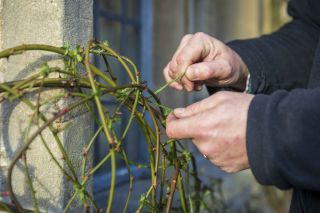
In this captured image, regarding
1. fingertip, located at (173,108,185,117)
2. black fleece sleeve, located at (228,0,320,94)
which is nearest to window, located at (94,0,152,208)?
black fleece sleeve, located at (228,0,320,94)

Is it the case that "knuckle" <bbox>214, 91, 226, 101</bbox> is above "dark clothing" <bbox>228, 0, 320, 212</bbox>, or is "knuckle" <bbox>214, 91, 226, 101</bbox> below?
above

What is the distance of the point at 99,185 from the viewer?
1599mm

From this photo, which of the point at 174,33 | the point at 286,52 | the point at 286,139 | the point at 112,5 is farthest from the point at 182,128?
the point at 174,33

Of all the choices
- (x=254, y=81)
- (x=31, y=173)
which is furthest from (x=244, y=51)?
(x=31, y=173)

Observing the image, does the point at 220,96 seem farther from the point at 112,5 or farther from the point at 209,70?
the point at 112,5

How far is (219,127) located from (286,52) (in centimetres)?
77

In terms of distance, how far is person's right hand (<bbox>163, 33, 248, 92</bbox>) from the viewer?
105cm

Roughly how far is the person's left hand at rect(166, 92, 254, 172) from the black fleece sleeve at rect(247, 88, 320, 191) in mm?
21

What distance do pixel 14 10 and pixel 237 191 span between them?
104 inches

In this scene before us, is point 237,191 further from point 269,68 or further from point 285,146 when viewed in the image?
point 285,146

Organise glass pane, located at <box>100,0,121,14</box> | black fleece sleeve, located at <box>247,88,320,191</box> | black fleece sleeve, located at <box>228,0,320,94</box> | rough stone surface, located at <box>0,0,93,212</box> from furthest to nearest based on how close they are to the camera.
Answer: glass pane, located at <box>100,0,121,14</box> < black fleece sleeve, located at <box>228,0,320,94</box> < rough stone surface, located at <box>0,0,93,212</box> < black fleece sleeve, located at <box>247,88,320,191</box>

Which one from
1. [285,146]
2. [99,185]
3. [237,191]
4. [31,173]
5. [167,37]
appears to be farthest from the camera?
[237,191]

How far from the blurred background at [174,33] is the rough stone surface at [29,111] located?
465mm

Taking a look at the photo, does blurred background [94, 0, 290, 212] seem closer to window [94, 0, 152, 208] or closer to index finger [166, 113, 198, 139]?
window [94, 0, 152, 208]
